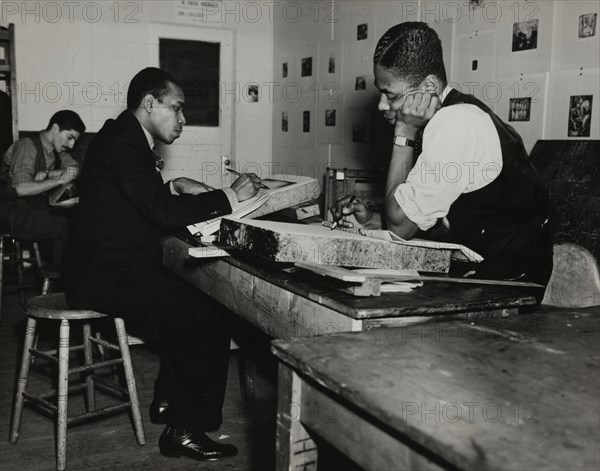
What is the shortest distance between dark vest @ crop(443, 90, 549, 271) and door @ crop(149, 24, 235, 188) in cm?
514

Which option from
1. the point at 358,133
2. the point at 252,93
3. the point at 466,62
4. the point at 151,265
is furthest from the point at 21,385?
the point at 252,93

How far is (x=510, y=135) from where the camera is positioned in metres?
1.79

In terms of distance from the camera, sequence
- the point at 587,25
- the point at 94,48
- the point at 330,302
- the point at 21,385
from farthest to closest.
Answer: the point at 94,48 → the point at 587,25 → the point at 21,385 → the point at 330,302

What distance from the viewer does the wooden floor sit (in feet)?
7.52

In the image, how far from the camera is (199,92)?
6.61 metres

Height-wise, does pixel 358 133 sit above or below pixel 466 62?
below

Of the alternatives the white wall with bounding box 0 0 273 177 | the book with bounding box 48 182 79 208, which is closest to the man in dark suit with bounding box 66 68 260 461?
the book with bounding box 48 182 79 208

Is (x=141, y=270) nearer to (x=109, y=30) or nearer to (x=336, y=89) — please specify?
(x=336, y=89)

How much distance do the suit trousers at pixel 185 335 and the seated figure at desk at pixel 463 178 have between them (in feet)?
3.17

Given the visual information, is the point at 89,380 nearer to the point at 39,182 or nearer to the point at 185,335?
the point at 185,335

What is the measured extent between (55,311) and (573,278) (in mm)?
1844

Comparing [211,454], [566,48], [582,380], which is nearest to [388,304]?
[582,380]

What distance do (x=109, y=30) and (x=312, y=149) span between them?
2409 millimetres

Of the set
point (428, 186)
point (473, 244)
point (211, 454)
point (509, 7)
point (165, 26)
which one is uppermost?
point (165, 26)
